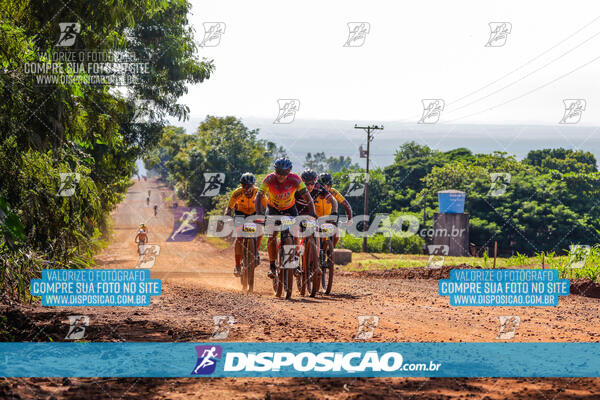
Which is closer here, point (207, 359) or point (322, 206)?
point (207, 359)

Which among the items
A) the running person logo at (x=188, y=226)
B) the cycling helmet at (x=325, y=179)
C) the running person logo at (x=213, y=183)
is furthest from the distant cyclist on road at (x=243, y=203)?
the running person logo at (x=188, y=226)

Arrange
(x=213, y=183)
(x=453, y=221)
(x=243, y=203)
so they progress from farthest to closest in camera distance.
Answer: (x=213, y=183), (x=453, y=221), (x=243, y=203)

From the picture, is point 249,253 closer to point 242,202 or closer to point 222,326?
point 242,202

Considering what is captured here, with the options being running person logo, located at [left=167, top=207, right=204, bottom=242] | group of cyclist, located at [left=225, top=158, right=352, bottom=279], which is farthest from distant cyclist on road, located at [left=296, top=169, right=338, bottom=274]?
running person logo, located at [left=167, top=207, right=204, bottom=242]

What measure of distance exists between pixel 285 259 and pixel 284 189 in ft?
4.80

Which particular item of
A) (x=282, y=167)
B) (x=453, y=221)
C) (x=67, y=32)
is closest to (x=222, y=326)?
(x=282, y=167)

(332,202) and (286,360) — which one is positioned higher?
(332,202)

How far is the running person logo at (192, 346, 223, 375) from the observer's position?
6.16 metres

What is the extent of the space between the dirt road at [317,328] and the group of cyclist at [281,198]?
4.50ft

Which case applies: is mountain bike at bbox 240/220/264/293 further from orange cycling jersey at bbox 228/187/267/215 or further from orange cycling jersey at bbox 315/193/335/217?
orange cycling jersey at bbox 315/193/335/217

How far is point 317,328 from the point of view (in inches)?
335

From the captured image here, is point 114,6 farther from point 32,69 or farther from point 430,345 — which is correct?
point 430,345

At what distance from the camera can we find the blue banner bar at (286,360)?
6.15 m

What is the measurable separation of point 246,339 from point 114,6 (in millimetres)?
6982
